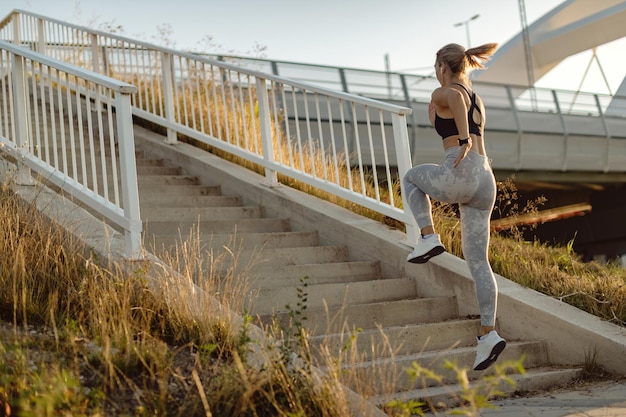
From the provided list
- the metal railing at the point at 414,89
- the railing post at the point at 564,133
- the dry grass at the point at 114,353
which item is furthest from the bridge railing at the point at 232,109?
the railing post at the point at 564,133

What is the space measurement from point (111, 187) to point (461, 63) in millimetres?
4700

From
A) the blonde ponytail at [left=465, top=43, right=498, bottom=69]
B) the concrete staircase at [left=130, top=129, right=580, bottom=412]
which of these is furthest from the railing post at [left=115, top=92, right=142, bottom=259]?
the blonde ponytail at [left=465, top=43, right=498, bottom=69]

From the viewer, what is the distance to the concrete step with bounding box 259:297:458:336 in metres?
5.28

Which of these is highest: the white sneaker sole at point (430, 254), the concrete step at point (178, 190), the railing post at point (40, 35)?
the railing post at point (40, 35)

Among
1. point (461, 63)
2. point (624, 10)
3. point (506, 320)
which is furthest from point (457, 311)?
point (624, 10)

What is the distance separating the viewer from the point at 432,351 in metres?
5.23

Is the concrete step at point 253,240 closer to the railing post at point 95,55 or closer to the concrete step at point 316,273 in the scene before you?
the concrete step at point 316,273

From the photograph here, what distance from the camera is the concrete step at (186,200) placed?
23.7 ft

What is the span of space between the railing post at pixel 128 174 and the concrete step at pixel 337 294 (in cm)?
88

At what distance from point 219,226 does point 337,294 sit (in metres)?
1.56

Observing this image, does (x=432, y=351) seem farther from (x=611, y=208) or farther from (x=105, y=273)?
(x=611, y=208)

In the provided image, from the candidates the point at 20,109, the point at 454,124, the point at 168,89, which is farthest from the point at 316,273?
the point at 168,89

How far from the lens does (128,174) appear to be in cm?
499

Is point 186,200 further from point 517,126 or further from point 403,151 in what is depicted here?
point 517,126
